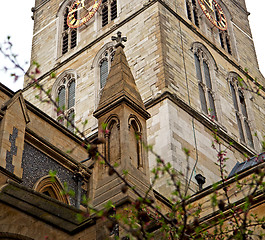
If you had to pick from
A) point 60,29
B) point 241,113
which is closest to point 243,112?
point 241,113

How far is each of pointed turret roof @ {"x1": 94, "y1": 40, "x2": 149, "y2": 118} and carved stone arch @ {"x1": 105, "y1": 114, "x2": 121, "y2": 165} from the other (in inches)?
12.9

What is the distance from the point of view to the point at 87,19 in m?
32.4

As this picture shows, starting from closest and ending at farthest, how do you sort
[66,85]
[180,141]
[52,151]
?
1. [52,151]
2. [180,141]
3. [66,85]

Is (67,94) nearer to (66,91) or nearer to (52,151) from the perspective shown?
(66,91)

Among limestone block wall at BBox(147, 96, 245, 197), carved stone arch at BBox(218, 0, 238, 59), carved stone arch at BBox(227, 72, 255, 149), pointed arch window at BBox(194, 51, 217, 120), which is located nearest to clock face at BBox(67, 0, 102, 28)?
pointed arch window at BBox(194, 51, 217, 120)

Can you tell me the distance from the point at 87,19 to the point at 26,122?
50.8 feet

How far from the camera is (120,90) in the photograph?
1303 centimetres

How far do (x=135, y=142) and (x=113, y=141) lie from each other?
438 millimetres

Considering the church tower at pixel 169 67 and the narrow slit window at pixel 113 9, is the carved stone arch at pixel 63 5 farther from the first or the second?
the narrow slit window at pixel 113 9

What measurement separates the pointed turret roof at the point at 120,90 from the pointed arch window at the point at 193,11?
58.2 feet

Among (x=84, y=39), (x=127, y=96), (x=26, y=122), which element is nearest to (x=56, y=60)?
(x=84, y=39)

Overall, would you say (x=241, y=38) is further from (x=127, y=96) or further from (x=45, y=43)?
(x=127, y=96)

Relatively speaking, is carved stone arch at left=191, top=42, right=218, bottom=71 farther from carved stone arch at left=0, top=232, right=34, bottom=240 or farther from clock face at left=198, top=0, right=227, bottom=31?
carved stone arch at left=0, top=232, right=34, bottom=240

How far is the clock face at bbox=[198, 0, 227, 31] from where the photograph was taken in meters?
32.6
